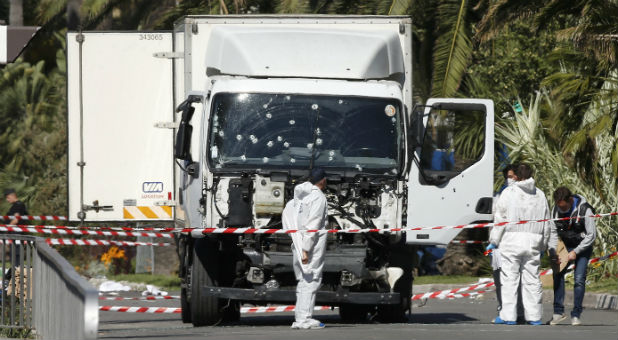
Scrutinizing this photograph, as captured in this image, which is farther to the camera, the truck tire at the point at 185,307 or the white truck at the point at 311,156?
the truck tire at the point at 185,307

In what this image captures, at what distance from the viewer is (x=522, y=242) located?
1409 cm

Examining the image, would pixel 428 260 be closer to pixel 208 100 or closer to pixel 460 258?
pixel 460 258

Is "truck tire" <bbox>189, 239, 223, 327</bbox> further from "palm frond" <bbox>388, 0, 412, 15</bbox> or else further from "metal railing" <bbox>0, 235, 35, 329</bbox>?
"palm frond" <bbox>388, 0, 412, 15</bbox>

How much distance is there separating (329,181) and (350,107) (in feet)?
2.85

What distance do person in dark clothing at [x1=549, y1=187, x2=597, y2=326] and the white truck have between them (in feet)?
3.92

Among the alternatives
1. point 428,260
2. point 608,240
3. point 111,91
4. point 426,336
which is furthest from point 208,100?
point 428,260

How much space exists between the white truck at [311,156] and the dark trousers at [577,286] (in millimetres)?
1492

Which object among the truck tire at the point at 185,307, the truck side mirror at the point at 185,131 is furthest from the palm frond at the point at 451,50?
the truck side mirror at the point at 185,131

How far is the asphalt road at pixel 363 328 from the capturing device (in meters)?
12.2

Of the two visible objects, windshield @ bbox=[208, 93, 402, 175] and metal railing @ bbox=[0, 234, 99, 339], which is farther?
windshield @ bbox=[208, 93, 402, 175]

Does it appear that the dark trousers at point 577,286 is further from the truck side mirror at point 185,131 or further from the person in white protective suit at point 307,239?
the truck side mirror at point 185,131

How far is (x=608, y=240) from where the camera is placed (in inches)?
844

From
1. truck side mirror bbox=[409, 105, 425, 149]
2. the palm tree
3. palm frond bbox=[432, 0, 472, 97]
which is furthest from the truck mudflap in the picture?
palm frond bbox=[432, 0, 472, 97]

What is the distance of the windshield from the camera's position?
539 inches
